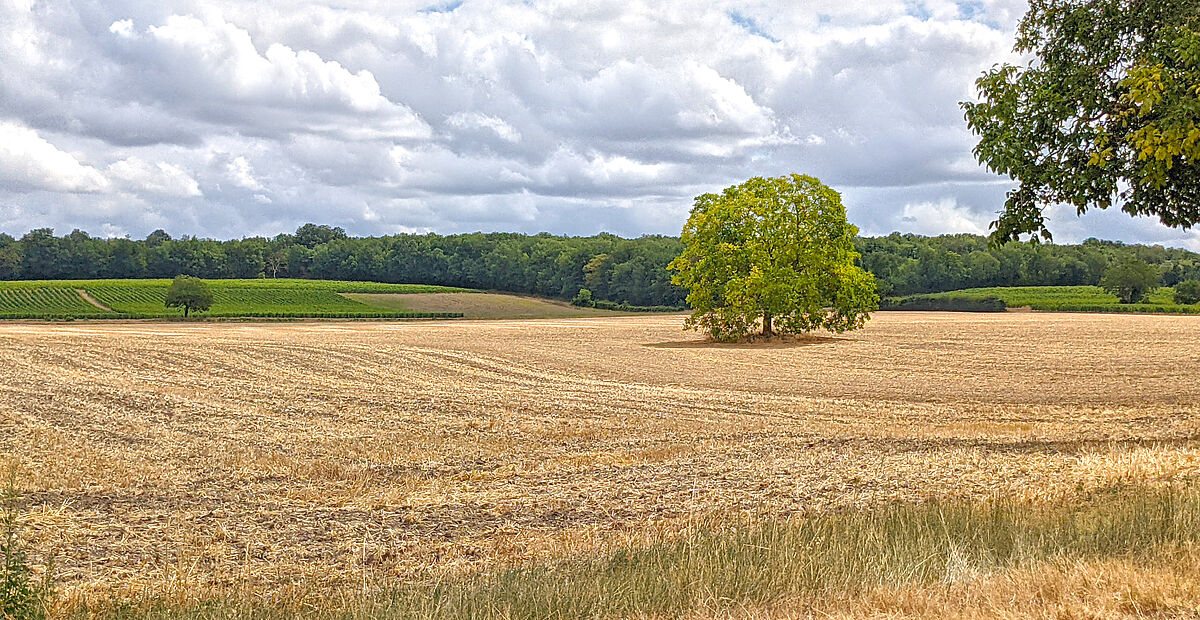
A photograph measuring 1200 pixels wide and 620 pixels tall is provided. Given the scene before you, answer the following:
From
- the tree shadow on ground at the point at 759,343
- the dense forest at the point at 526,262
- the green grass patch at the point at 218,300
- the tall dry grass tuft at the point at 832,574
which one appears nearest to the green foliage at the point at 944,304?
the dense forest at the point at 526,262

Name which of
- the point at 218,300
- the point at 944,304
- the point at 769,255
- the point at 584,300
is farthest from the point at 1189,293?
the point at 218,300

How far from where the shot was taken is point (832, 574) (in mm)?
7688

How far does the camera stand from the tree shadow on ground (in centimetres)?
5000

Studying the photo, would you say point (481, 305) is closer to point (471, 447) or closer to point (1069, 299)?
point (1069, 299)

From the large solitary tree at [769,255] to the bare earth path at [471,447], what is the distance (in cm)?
1505

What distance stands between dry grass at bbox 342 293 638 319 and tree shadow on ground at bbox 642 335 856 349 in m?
56.3

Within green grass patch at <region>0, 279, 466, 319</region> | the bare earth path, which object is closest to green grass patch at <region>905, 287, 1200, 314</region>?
green grass patch at <region>0, 279, 466, 319</region>

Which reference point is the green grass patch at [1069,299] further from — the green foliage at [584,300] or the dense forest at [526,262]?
the green foliage at [584,300]

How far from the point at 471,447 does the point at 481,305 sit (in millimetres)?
108004

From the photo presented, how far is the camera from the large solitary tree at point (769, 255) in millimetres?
51562

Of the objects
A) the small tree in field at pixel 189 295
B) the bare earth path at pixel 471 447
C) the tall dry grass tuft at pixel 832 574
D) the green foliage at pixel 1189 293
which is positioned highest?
the green foliage at pixel 1189 293

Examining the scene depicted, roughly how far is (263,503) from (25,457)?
5463 mm

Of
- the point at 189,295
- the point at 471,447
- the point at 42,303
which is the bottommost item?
the point at 471,447

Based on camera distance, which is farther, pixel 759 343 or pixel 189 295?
pixel 189 295
